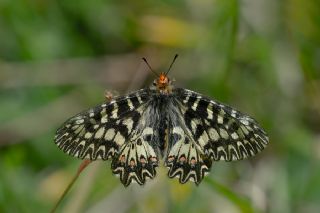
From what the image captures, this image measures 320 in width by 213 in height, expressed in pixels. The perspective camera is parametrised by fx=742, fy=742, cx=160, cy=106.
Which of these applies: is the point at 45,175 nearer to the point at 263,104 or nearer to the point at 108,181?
the point at 108,181

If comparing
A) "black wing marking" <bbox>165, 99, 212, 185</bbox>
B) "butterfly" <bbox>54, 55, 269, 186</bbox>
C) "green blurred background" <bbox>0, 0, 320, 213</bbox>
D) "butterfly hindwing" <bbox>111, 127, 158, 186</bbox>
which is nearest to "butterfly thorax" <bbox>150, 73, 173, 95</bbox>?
"butterfly" <bbox>54, 55, 269, 186</bbox>

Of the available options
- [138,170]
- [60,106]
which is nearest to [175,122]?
[138,170]

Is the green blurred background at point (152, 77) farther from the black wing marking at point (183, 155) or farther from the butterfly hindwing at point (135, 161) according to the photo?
the butterfly hindwing at point (135, 161)

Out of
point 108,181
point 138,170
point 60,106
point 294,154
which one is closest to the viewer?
point 138,170

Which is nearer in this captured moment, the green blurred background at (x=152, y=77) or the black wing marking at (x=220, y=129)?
the black wing marking at (x=220, y=129)

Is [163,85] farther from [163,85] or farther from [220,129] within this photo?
[220,129]

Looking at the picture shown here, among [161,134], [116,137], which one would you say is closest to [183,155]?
[161,134]

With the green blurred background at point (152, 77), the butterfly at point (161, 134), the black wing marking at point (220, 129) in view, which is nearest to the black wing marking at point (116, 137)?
the butterfly at point (161, 134)
